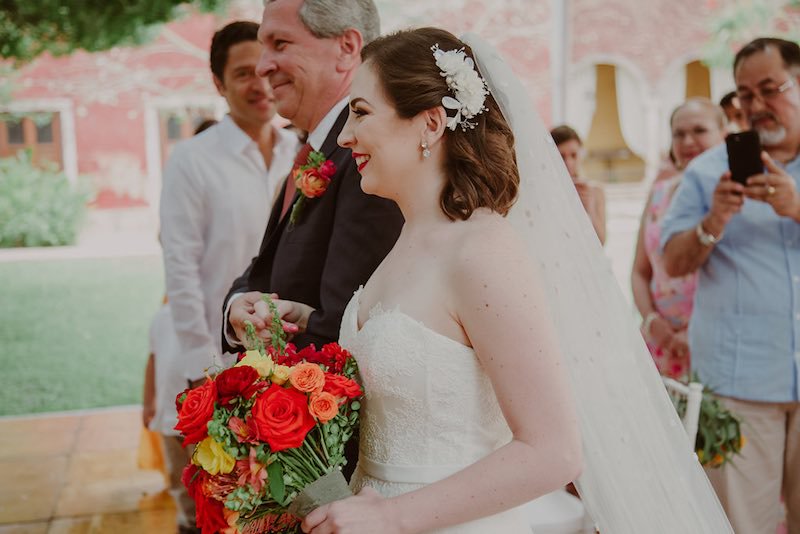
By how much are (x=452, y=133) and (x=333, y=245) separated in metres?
0.47

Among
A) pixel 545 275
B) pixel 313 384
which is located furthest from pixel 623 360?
pixel 313 384

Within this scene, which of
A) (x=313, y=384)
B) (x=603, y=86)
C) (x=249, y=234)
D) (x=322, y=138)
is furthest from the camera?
(x=603, y=86)

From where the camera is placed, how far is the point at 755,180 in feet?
9.47

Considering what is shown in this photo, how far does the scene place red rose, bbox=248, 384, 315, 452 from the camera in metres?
1.43

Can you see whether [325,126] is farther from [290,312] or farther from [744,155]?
[744,155]

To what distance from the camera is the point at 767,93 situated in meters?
3.04

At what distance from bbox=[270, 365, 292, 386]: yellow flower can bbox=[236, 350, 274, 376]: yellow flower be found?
Result: 0.4 inches

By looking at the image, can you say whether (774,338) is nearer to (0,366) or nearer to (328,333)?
(328,333)

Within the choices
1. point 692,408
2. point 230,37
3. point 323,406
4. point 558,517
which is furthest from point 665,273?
point 323,406

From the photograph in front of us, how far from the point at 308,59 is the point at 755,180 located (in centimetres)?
163

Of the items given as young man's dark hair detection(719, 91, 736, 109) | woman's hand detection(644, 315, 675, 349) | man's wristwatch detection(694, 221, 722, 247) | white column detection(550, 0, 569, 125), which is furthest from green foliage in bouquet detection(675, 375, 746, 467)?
white column detection(550, 0, 569, 125)

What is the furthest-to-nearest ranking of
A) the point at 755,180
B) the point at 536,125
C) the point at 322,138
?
1. the point at 755,180
2. the point at 322,138
3. the point at 536,125

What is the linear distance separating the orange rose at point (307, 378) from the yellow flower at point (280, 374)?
1 cm

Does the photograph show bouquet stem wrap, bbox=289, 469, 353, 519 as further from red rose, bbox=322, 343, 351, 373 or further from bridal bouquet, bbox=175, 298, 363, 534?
red rose, bbox=322, 343, 351, 373
